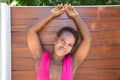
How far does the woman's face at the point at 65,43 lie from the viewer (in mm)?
1957

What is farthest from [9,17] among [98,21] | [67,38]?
[98,21]

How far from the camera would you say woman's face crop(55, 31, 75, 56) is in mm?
1957

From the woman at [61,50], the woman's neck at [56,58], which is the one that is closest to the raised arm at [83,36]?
the woman at [61,50]

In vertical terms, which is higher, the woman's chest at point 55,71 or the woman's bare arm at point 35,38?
the woman's bare arm at point 35,38

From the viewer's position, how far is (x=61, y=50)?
1.97 m

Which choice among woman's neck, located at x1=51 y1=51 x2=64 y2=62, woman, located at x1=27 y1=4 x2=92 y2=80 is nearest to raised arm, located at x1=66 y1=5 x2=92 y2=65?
woman, located at x1=27 y1=4 x2=92 y2=80

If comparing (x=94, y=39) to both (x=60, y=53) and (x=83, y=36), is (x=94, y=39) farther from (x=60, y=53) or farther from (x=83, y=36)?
(x=60, y=53)

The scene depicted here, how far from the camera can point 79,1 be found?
3.95 metres

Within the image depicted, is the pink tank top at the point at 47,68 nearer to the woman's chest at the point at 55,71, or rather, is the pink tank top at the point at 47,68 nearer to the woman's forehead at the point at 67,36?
the woman's chest at the point at 55,71

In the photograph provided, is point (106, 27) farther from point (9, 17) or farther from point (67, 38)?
point (9, 17)

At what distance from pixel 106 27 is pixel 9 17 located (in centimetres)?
74

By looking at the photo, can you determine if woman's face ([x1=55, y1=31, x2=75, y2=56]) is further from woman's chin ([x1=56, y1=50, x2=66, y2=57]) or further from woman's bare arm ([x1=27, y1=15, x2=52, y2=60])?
woman's bare arm ([x1=27, y1=15, x2=52, y2=60])

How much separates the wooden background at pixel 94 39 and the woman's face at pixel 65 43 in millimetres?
232

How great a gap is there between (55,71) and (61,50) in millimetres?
205
